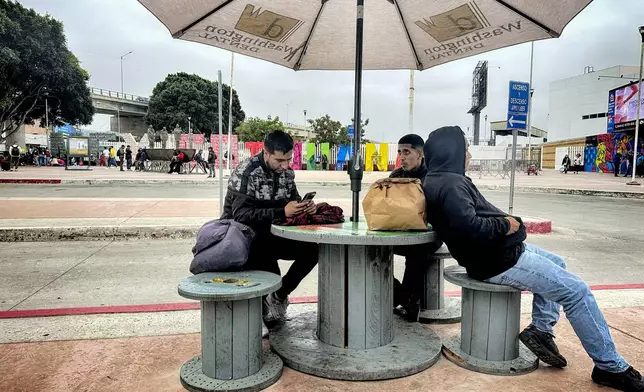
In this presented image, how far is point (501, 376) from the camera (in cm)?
295

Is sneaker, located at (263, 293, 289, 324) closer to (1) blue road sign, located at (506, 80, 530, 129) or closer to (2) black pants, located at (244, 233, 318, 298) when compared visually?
(2) black pants, located at (244, 233, 318, 298)

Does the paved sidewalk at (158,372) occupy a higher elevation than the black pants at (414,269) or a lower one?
lower

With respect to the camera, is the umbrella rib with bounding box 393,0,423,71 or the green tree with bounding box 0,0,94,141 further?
the green tree with bounding box 0,0,94,141

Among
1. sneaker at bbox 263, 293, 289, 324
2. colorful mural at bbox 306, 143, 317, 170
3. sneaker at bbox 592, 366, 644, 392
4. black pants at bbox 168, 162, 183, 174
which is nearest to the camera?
sneaker at bbox 592, 366, 644, 392

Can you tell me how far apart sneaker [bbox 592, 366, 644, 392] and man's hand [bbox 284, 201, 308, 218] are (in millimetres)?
2115

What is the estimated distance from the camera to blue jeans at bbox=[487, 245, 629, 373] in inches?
109

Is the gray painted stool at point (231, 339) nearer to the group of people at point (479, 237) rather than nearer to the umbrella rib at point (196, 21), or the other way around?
the group of people at point (479, 237)

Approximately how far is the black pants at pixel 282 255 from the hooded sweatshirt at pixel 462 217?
1.17 metres

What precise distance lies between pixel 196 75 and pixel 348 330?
71711 millimetres

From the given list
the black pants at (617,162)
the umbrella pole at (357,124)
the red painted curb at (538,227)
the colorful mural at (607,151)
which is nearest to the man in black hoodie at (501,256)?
the umbrella pole at (357,124)

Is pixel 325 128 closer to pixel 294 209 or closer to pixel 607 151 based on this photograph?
pixel 607 151

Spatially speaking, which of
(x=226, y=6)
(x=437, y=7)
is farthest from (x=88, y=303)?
(x=437, y=7)

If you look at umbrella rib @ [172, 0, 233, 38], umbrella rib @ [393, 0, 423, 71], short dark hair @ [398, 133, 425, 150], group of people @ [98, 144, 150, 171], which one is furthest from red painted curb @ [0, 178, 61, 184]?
short dark hair @ [398, 133, 425, 150]

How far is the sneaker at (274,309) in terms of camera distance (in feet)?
12.2
